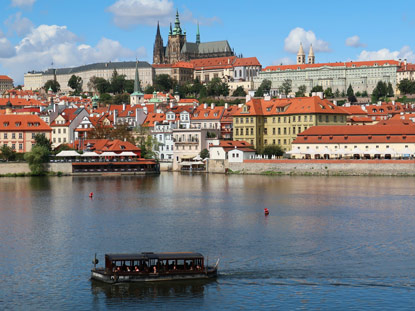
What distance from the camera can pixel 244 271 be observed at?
2680 cm

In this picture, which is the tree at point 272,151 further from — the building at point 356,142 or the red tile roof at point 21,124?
the red tile roof at point 21,124

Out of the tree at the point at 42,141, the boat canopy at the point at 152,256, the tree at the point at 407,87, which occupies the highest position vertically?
the tree at the point at 407,87

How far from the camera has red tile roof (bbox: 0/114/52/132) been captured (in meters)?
82.7

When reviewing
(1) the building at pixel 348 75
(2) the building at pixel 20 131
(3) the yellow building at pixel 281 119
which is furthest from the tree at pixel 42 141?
(1) the building at pixel 348 75

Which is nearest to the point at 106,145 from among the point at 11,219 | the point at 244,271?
the point at 11,219

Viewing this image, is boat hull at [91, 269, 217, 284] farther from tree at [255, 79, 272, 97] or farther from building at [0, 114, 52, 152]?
tree at [255, 79, 272, 97]

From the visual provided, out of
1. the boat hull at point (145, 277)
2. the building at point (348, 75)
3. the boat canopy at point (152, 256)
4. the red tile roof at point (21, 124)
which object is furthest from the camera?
the building at point (348, 75)

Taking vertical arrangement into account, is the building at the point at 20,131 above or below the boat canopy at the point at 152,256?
above

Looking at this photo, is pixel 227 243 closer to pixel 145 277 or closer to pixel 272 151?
pixel 145 277

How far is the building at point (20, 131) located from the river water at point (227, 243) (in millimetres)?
27317

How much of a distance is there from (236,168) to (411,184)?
20.6 meters

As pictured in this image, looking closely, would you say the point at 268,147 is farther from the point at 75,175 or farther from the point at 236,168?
the point at 75,175

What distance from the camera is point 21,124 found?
83438mm

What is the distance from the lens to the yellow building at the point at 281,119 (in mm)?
81625
